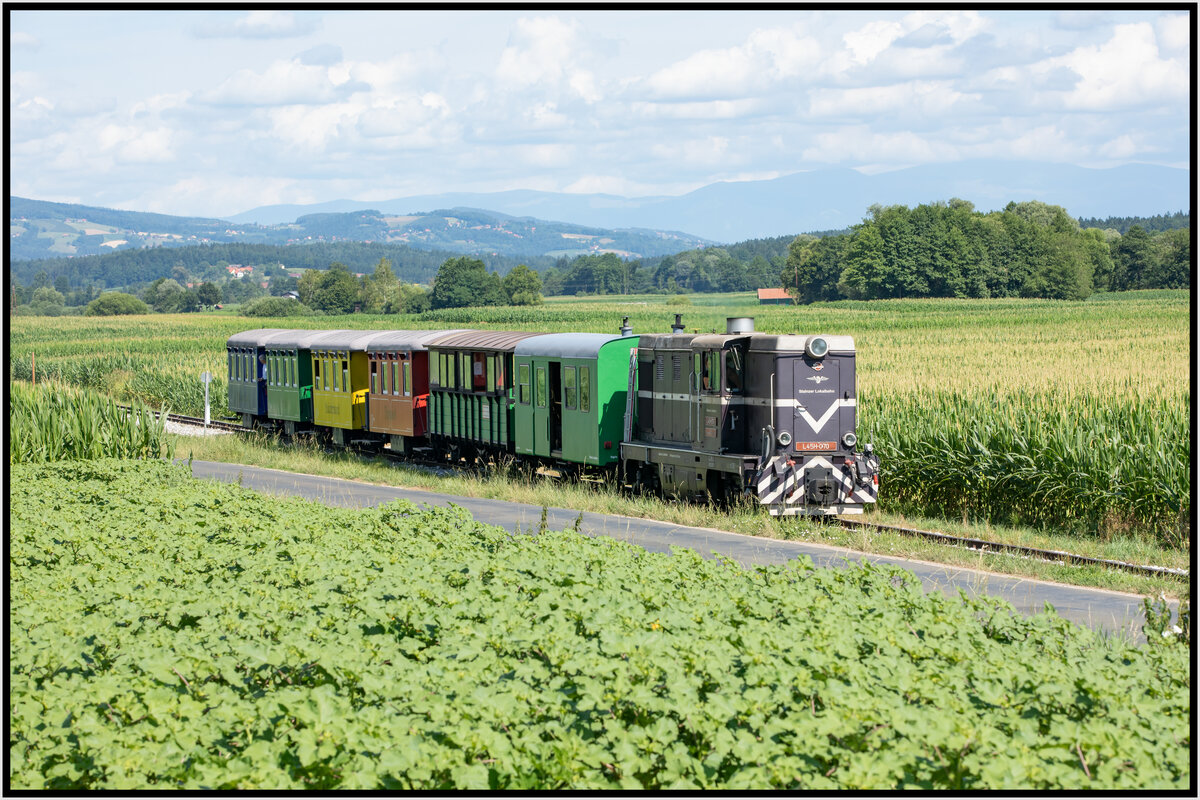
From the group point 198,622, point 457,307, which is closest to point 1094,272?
point 457,307

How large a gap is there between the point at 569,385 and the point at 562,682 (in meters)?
15.7

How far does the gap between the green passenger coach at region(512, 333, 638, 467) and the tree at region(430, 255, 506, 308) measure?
3904 inches

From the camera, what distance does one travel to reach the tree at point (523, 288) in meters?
120

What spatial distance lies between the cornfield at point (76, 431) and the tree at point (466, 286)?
Result: 99592 mm

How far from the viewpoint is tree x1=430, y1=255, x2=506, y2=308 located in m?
121

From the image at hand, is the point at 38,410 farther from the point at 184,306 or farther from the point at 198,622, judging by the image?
the point at 184,306

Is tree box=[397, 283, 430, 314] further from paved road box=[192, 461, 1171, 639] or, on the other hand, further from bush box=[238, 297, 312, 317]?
paved road box=[192, 461, 1171, 639]

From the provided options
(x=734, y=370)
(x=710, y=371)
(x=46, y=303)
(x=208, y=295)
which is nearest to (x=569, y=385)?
(x=710, y=371)

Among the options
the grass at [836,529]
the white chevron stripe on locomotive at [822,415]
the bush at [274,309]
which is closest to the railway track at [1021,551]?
the grass at [836,529]

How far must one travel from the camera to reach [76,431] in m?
20.2

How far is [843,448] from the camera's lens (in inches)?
721

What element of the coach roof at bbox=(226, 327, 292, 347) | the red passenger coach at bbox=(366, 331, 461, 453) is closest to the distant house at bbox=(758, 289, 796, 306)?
the coach roof at bbox=(226, 327, 292, 347)

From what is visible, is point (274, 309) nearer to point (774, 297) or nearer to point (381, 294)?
point (381, 294)

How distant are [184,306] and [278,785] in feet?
546
